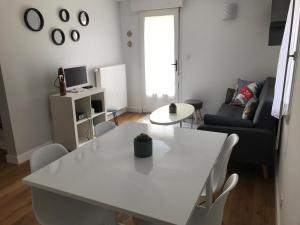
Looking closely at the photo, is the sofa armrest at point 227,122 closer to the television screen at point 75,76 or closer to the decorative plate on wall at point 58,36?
the television screen at point 75,76

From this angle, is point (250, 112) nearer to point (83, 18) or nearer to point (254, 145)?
point (254, 145)

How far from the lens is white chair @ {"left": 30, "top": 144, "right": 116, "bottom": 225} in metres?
1.39

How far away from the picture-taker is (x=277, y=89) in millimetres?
2129

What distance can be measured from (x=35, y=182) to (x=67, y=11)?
124 inches

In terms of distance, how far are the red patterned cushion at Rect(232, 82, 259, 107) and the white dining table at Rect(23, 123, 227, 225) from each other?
2.12 m

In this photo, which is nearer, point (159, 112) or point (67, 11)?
point (159, 112)

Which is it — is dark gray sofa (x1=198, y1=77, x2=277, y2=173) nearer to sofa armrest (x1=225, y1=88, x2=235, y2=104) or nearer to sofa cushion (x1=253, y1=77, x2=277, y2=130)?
sofa cushion (x1=253, y1=77, x2=277, y2=130)

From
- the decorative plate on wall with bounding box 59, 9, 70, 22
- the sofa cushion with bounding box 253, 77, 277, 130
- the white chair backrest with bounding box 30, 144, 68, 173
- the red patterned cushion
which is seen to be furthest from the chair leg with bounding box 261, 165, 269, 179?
the decorative plate on wall with bounding box 59, 9, 70, 22

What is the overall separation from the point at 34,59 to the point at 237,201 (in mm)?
2989

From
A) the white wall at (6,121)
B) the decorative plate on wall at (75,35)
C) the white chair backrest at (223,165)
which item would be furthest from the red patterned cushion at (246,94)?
the white wall at (6,121)

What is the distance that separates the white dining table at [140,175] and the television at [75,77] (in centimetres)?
195

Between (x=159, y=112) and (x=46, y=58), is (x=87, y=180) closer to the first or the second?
(x=159, y=112)

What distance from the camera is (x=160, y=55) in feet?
15.8

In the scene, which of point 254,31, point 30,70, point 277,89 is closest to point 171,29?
point 254,31
